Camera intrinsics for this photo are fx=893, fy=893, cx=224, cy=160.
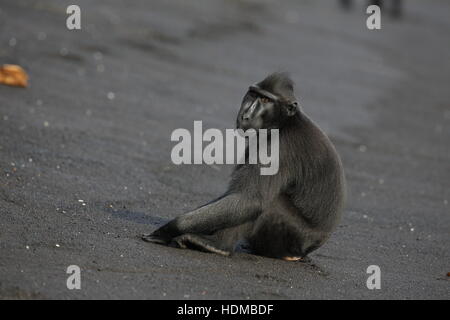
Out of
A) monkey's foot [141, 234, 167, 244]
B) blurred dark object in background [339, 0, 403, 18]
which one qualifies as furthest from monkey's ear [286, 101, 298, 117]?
blurred dark object in background [339, 0, 403, 18]

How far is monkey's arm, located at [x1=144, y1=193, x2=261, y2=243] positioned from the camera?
666 cm

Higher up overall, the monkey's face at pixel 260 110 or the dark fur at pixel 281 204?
the monkey's face at pixel 260 110

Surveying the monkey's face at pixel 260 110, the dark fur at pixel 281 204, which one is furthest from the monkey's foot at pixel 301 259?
the monkey's face at pixel 260 110

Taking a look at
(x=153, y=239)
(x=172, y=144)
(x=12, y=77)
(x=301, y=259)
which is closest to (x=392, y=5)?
(x=12, y=77)

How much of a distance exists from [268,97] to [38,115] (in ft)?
15.2

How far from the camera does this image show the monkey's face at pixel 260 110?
6.71m

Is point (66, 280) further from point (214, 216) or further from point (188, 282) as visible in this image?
point (214, 216)

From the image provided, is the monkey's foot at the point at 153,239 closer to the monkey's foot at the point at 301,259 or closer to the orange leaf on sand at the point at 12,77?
the monkey's foot at the point at 301,259

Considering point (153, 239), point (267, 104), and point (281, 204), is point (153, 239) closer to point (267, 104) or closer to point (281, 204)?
point (281, 204)

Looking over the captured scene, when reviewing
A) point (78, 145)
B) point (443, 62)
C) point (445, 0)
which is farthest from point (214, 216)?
point (445, 0)

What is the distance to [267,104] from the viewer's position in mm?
6746

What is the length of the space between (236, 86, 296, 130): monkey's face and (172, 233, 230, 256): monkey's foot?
0.90 meters

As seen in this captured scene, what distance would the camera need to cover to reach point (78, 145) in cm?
980

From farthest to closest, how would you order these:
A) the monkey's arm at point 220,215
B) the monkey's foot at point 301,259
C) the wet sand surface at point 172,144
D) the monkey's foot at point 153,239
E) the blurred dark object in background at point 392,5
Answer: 1. the blurred dark object in background at point 392,5
2. the monkey's foot at point 301,259
3. the monkey's foot at point 153,239
4. the monkey's arm at point 220,215
5. the wet sand surface at point 172,144
